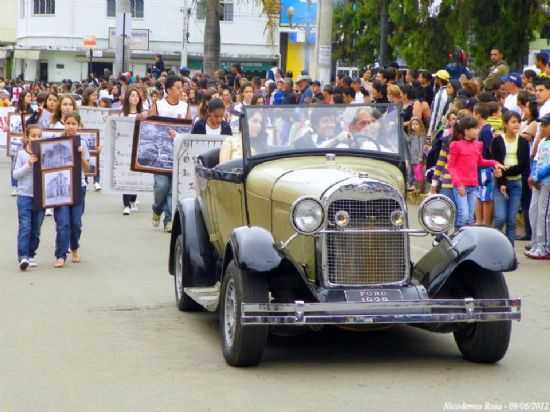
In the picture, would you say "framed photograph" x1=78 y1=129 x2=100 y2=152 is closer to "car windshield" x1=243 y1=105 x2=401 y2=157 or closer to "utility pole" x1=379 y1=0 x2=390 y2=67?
"car windshield" x1=243 y1=105 x2=401 y2=157

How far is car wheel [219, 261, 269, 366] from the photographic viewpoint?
8.37m

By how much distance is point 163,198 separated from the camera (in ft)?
55.0

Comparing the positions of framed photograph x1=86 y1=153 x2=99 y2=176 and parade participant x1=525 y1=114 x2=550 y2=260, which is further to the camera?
framed photograph x1=86 y1=153 x2=99 y2=176

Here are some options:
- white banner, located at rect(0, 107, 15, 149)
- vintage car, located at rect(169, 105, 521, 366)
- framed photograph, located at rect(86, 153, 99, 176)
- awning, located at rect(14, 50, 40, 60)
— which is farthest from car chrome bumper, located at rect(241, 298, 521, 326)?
awning, located at rect(14, 50, 40, 60)

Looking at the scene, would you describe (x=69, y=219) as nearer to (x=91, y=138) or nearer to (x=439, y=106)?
(x=91, y=138)

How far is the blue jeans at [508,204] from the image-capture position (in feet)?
50.1

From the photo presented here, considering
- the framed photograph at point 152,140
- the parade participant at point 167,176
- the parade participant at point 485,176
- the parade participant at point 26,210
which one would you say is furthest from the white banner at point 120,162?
the parade participant at point 485,176

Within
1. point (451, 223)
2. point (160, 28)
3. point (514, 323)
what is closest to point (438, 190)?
point (514, 323)

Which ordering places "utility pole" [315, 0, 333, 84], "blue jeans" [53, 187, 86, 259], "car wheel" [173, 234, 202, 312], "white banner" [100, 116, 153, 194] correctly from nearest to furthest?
Result: "car wheel" [173, 234, 202, 312] < "blue jeans" [53, 187, 86, 259] < "white banner" [100, 116, 153, 194] < "utility pole" [315, 0, 333, 84]

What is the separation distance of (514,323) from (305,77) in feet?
53.7

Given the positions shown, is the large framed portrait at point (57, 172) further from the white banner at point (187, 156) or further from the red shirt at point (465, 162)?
the red shirt at point (465, 162)

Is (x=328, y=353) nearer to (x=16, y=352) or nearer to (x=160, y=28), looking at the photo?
(x=16, y=352)

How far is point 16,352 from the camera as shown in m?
9.05

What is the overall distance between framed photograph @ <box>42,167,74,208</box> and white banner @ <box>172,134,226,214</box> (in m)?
2.29
